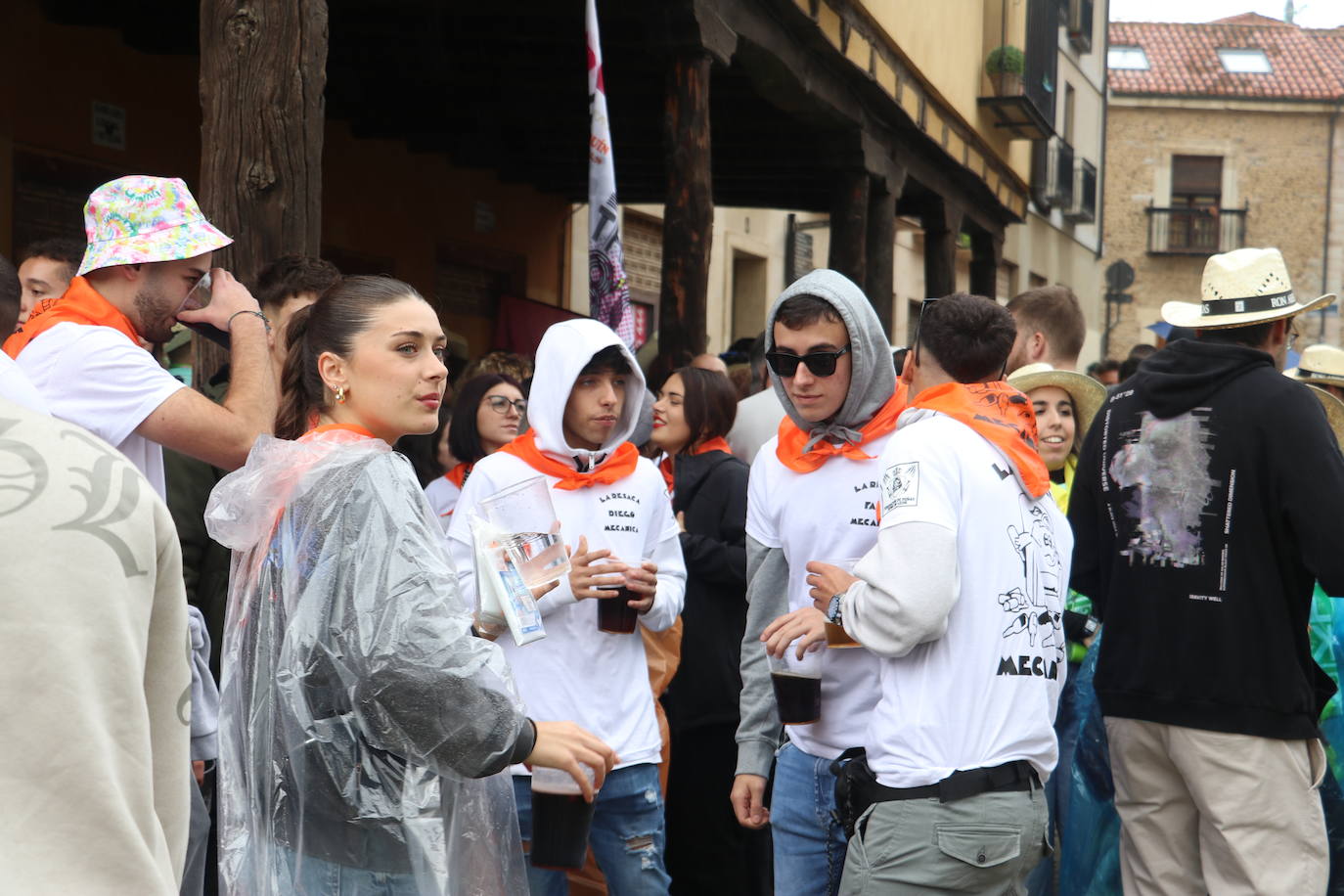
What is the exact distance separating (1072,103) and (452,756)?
87.6 ft

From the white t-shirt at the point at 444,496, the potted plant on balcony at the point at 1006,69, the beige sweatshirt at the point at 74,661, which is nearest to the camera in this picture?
the beige sweatshirt at the point at 74,661

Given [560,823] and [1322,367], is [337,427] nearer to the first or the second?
[560,823]

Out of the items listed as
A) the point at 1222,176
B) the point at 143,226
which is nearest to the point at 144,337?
the point at 143,226

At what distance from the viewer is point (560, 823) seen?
2854 mm

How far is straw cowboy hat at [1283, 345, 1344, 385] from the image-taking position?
6094mm

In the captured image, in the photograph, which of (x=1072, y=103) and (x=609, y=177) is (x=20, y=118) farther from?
(x=1072, y=103)

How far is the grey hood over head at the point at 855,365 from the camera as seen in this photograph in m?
3.29

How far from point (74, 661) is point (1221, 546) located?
2.97m

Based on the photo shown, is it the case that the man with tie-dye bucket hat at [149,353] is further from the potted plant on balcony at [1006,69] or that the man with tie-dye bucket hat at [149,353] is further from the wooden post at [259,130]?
the potted plant on balcony at [1006,69]

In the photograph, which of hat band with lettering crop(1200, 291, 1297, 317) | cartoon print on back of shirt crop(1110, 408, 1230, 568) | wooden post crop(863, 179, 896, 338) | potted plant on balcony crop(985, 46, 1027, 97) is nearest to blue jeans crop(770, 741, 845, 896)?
cartoon print on back of shirt crop(1110, 408, 1230, 568)

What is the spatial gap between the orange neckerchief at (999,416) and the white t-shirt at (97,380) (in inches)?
61.9

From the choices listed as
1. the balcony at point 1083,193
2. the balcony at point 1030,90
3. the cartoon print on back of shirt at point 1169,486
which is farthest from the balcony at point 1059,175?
the cartoon print on back of shirt at point 1169,486

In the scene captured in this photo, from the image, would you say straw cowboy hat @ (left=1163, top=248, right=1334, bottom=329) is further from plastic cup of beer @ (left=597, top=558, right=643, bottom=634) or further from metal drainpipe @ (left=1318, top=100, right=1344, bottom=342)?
metal drainpipe @ (left=1318, top=100, right=1344, bottom=342)

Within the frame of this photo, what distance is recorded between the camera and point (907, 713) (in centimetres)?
262
